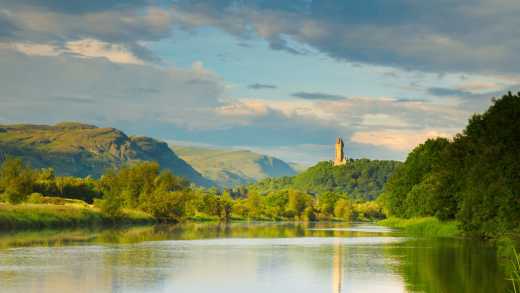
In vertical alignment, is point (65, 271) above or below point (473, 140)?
below

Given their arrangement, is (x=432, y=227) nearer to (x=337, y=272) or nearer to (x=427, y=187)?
(x=427, y=187)

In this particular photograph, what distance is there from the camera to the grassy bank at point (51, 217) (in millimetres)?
80500

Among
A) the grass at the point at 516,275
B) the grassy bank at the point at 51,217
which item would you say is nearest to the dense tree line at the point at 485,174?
the grass at the point at 516,275

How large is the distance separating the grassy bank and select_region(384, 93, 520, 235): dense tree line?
4599cm

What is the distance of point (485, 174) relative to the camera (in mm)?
57500

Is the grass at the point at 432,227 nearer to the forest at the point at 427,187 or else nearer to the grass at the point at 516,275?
the forest at the point at 427,187

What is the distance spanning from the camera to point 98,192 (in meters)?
152

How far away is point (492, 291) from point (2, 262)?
2357cm

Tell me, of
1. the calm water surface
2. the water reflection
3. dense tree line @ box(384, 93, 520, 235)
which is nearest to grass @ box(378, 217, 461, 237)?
dense tree line @ box(384, 93, 520, 235)

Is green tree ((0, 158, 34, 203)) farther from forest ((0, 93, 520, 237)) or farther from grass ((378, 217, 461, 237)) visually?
grass ((378, 217, 461, 237))

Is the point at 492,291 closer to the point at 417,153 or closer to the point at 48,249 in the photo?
the point at 48,249

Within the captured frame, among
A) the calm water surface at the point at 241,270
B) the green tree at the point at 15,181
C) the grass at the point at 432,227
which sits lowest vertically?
the calm water surface at the point at 241,270

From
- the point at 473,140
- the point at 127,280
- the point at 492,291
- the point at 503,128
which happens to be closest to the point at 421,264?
the point at 492,291

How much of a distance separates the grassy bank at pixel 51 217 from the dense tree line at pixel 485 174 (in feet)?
151
